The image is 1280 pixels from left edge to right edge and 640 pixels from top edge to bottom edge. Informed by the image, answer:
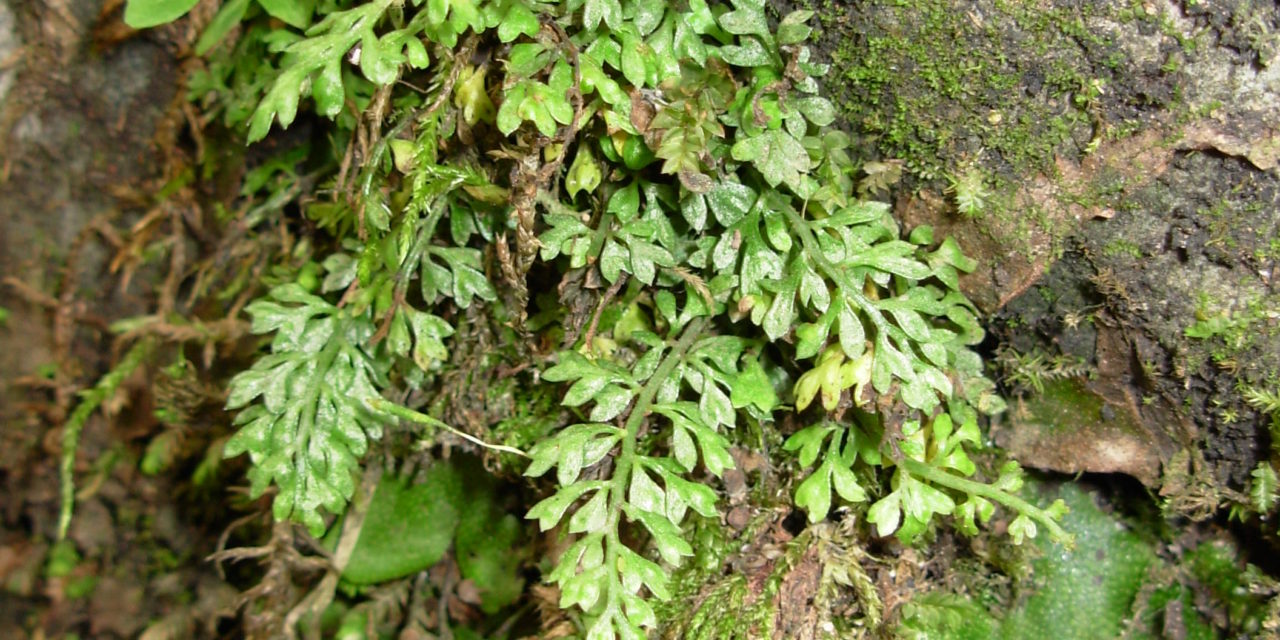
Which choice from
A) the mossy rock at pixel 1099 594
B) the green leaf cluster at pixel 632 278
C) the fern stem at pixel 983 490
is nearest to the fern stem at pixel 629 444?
the green leaf cluster at pixel 632 278

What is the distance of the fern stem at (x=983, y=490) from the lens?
1.62 meters

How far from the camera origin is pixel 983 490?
1646 mm

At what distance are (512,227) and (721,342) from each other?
20.3 inches

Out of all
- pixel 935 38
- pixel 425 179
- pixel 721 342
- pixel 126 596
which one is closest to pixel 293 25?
pixel 425 179

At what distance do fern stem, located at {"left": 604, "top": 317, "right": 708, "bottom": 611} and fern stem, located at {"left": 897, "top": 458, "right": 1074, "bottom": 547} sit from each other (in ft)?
1.59

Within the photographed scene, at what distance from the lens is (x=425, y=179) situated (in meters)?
1.65

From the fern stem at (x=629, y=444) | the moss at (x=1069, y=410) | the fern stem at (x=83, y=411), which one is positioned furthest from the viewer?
the fern stem at (x=83, y=411)

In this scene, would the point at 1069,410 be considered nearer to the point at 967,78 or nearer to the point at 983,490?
the point at 983,490

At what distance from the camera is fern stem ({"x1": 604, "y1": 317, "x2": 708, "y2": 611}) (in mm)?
1555

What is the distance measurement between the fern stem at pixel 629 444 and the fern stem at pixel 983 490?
0.49 metres

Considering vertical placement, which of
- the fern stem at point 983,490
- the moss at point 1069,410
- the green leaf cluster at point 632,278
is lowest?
the moss at point 1069,410

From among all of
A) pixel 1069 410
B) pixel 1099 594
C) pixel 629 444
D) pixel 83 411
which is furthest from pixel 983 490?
pixel 83 411

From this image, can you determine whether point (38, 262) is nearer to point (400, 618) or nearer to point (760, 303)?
point (400, 618)

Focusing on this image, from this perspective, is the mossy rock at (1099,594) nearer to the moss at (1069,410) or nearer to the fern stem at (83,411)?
the moss at (1069,410)
